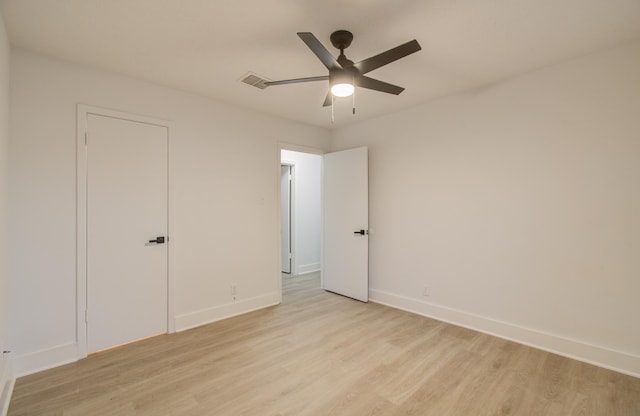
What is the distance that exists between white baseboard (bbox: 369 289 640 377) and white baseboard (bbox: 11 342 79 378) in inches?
133

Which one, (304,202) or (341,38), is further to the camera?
(304,202)

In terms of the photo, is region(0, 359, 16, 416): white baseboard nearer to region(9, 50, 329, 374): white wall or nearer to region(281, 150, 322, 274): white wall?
region(9, 50, 329, 374): white wall

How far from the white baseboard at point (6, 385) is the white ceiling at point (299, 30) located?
239 cm

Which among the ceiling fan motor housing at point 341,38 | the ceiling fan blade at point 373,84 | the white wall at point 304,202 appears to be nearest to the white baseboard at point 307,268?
the white wall at point 304,202

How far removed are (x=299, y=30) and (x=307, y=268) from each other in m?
4.50

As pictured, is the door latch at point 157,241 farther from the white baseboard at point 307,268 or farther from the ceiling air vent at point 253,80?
the white baseboard at point 307,268

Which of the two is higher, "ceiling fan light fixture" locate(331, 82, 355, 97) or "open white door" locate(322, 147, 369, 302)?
"ceiling fan light fixture" locate(331, 82, 355, 97)

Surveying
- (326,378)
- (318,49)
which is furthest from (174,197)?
(326,378)

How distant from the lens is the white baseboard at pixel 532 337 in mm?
2291

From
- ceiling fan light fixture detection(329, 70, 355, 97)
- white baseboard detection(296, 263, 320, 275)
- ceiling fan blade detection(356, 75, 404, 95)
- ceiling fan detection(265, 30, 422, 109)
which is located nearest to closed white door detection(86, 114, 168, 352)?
ceiling fan detection(265, 30, 422, 109)

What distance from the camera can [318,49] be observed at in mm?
1739

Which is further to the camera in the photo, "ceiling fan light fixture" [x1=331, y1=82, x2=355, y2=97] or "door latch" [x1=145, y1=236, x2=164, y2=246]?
"door latch" [x1=145, y1=236, x2=164, y2=246]

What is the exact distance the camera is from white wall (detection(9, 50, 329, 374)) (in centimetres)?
229

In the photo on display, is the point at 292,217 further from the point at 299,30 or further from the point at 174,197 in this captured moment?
the point at 299,30
